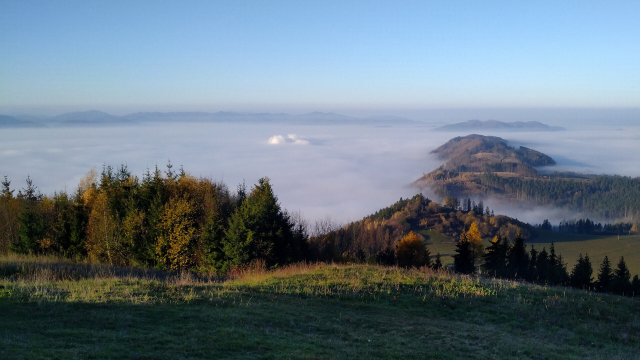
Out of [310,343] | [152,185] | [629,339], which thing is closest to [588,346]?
[629,339]

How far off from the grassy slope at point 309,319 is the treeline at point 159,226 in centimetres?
1367

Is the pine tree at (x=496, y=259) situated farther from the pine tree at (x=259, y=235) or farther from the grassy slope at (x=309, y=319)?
the grassy slope at (x=309, y=319)

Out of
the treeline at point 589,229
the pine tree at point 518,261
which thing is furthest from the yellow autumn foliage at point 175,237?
the treeline at point 589,229

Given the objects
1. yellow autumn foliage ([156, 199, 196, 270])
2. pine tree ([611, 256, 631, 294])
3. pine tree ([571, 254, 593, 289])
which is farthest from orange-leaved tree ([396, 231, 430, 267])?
yellow autumn foliage ([156, 199, 196, 270])

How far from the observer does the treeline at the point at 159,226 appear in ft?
104

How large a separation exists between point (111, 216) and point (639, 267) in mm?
129672

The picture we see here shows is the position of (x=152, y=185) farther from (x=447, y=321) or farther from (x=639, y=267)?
(x=639, y=267)

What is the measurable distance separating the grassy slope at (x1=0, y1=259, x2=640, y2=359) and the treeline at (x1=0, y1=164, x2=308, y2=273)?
44.9 feet

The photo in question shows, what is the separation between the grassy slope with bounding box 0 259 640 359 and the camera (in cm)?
883

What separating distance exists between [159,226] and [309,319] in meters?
24.5

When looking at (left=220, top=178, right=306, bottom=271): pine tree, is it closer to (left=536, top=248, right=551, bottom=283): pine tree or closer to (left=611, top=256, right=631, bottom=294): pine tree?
(left=536, top=248, right=551, bottom=283): pine tree

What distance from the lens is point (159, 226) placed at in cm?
3309

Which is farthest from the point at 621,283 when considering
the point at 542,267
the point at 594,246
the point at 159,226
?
the point at 594,246

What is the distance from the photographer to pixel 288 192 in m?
179
